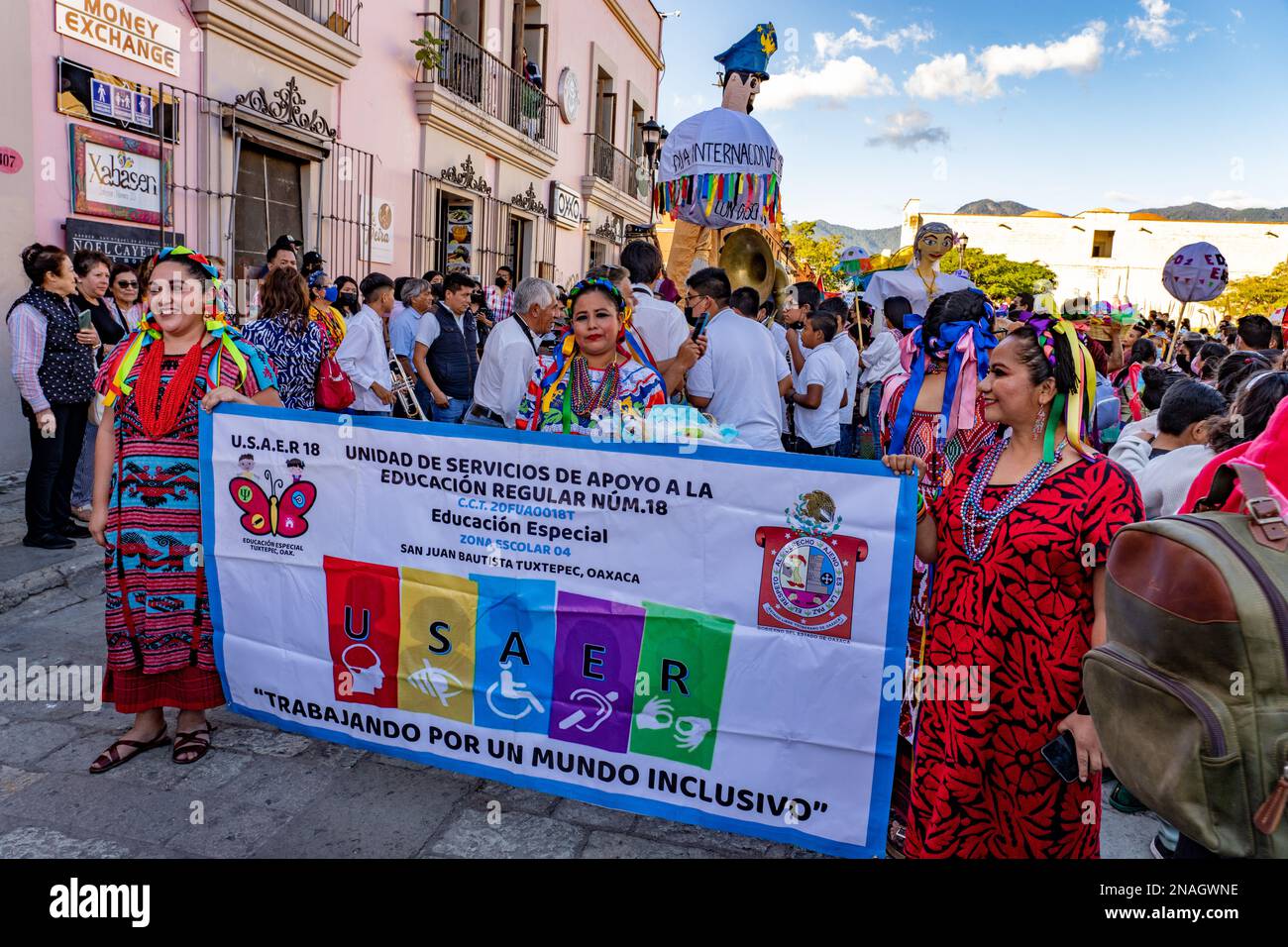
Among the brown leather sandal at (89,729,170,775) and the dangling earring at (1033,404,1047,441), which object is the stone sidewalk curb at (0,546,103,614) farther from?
the dangling earring at (1033,404,1047,441)

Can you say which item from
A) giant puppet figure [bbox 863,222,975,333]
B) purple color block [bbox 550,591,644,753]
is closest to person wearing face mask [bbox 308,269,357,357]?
purple color block [bbox 550,591,644,753]

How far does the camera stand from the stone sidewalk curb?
5016 millimetres

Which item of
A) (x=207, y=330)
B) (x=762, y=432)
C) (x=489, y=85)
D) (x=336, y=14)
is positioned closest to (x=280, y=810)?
(x=207, y=330)

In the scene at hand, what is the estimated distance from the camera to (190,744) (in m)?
3.43

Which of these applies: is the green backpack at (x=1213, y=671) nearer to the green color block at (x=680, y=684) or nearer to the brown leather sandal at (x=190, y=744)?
the green color block at (x=680, y=684)

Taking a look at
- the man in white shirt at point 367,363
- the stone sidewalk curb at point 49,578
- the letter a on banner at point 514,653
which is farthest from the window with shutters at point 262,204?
the letter a on banner at point 514,653

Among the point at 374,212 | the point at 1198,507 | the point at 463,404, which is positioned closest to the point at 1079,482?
the point at 1198,507

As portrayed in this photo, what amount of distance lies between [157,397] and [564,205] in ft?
52.9

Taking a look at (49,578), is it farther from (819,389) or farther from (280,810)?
(819,389)

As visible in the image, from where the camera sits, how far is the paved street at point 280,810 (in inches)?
113

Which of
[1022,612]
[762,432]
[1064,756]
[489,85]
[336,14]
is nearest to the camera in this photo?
[1064,756]

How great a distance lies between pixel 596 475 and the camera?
2.97 metres

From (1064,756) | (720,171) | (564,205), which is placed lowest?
(1064,756)

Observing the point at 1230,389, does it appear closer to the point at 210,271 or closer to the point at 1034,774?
the point at 1034,774
